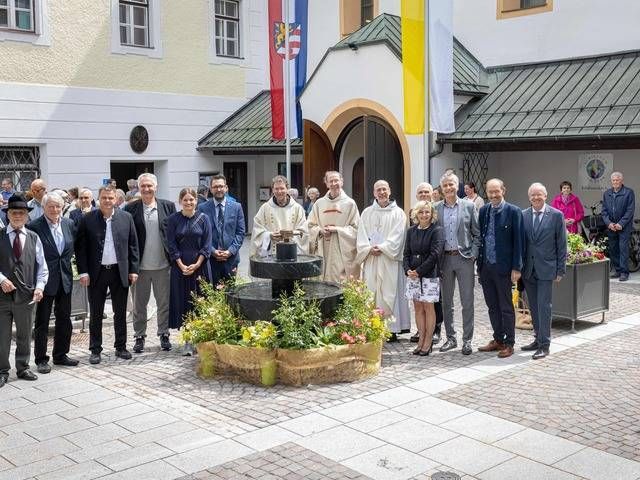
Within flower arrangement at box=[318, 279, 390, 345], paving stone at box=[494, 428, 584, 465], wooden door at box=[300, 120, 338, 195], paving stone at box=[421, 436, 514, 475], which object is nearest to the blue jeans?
wooden door at box=[300, 120, 338, 195]

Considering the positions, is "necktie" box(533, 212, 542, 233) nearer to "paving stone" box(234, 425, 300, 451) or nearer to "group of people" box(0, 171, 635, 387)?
"group of people" box(0, 171, 635, 387)

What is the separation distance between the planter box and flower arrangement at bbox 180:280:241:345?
408cm

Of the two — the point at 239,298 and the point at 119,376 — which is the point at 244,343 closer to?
the point at 239,298

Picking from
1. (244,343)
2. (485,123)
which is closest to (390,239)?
(244,343)

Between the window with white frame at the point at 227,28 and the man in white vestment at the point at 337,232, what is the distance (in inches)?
481

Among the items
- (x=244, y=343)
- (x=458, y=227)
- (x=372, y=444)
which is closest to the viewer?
(x=372, y=444)

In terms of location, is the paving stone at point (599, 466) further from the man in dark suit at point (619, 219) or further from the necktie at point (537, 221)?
the man in dark suit at point (619, 219)

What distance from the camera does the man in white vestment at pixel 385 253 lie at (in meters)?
8.79

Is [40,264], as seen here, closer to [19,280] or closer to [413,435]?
[19,280]

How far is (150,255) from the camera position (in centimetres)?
867

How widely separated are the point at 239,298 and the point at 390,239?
201 cm

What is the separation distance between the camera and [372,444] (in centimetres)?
572

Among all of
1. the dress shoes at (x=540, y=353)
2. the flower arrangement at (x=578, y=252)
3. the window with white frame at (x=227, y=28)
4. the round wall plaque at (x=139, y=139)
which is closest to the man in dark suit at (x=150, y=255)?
the dress shoes at (x=540, y=353)

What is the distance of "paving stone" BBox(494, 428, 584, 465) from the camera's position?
5.46m
